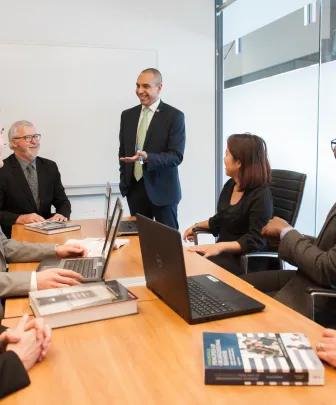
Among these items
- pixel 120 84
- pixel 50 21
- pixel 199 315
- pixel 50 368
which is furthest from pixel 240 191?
pixel 50 21

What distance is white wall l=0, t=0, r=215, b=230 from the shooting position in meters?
3.99

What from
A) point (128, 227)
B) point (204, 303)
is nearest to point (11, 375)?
point (204, 303)

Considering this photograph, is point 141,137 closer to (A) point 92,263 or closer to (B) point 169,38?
(B) point 169,38

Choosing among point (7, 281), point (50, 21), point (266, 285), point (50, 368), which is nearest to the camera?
point (50, 368)

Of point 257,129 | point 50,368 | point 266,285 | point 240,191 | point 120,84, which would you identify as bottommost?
point 266,285

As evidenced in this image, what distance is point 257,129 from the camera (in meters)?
4.38

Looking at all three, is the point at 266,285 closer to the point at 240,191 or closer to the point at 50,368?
the point at 240,191

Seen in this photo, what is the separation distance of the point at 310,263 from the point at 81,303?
3.03 ft

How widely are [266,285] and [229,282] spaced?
23.8 inches

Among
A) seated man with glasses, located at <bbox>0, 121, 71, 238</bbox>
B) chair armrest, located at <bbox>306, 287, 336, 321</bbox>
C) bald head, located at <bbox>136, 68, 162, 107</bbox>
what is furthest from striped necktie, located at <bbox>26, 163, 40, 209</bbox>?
chair armrest, located at <bbox>306, 287, 336, 321</bbox>

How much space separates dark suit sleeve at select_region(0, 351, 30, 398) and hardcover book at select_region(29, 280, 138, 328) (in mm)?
256

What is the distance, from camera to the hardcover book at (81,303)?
4.34ft

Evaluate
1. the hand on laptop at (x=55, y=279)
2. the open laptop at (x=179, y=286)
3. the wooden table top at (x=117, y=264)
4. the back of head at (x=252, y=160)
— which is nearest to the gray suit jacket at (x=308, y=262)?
the wooden table top at (x=117, y=264)

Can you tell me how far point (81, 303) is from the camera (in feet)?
4.49
